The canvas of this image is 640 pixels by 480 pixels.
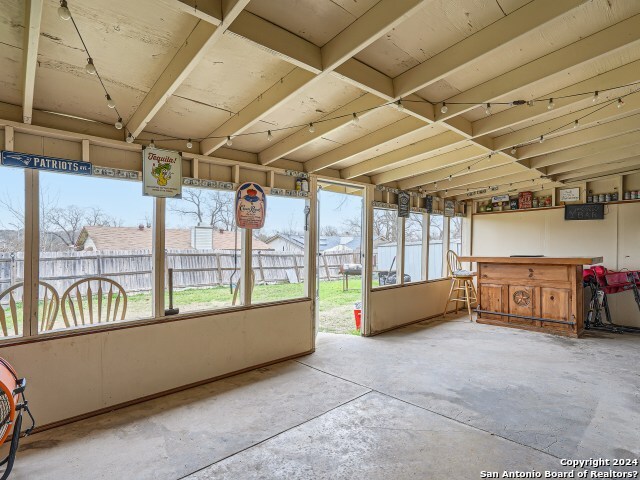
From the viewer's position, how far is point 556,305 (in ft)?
17.4

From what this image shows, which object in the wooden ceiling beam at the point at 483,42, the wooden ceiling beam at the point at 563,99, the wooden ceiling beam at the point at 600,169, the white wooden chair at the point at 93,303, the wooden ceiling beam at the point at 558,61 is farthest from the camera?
the wooden ceiling beam at the point at 600,169

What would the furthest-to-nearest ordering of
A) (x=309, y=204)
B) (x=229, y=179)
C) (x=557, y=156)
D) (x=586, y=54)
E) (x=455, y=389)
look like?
(x=557, y=156)
(x=309, y=204)
(x=229, y=179)
(x=455, y=389)
(x=586, y=54)

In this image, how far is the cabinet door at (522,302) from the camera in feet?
18.1

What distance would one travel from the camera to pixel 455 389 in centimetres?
329

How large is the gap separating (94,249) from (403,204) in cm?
448

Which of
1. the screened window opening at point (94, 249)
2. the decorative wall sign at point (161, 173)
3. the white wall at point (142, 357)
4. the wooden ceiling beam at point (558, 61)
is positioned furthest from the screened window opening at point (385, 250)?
the screened window opening at point (94, 249)

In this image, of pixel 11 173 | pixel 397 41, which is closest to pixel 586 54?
pixel 397 41

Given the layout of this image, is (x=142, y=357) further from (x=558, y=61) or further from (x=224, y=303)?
(x=558, y=61)

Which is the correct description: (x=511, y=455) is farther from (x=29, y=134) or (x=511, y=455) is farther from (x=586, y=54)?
(x=29, y=134)

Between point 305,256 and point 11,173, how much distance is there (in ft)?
9.56

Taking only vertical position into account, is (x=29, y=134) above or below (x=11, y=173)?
above

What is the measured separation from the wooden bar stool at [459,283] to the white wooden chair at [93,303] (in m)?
5.50

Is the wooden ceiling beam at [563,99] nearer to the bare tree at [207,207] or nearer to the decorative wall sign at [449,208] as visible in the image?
the bare tree at [207,207]

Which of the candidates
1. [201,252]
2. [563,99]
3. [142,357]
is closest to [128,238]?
[201,252]
